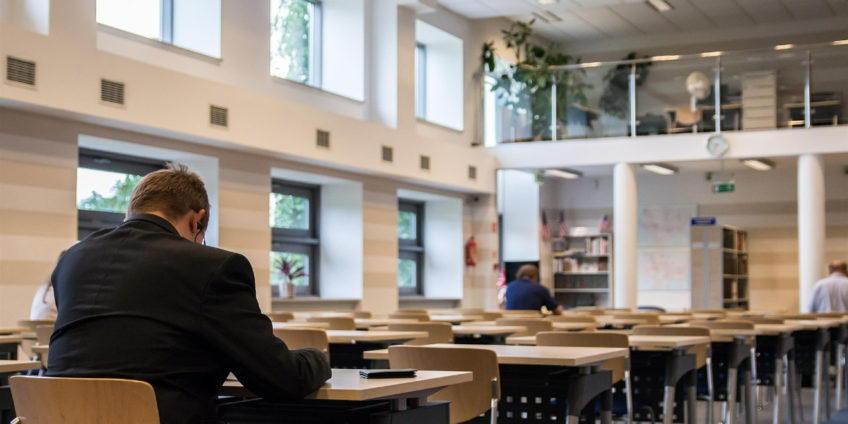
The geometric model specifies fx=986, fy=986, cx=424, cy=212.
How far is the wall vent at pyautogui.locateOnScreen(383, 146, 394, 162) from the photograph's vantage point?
39.8 ft

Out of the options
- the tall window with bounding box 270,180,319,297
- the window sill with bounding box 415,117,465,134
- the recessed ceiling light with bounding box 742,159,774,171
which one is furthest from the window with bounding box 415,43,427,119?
the recessed ceiling light with bounding box 742,159,774,171

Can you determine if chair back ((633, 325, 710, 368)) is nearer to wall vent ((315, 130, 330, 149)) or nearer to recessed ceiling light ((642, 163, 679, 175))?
wall vent ((315, 130, 330, 149))

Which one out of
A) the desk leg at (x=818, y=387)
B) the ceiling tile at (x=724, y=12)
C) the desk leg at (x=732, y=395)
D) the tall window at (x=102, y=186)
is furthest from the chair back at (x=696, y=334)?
the ceiling tile at (x=724, y=12)

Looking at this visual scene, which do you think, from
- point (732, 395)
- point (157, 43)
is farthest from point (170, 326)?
point (157, 43)

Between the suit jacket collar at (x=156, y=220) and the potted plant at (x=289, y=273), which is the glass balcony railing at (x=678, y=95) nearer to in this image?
the potted plant at (x=289, y=273)

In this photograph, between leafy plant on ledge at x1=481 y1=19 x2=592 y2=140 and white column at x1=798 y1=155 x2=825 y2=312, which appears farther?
leafy plant on ledge at x1=481 y1=19 x2=592 y2=140

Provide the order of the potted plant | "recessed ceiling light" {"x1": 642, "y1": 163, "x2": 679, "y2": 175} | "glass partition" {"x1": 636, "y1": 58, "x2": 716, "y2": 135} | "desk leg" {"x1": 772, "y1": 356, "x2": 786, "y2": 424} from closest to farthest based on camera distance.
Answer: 1. "desk leg" {"x1": 772, "y1": 356, "x2": 786, "y2": 424}
2. the potted plant
3. "glass partition" {"x1": 636, "y1": 58, "x2": 716, "y2": 135}
4. "recessed ceiling light" {"x1": 642, "y1": 163, "x2": 679, "y2": 175}

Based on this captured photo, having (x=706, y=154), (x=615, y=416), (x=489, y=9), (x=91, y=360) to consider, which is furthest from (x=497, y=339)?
(x=489, y=9)

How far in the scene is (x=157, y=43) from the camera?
31.1 feet

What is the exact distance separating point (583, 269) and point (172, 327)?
15.0 m

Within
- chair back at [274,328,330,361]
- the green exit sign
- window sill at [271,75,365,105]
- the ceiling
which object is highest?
the ceiling

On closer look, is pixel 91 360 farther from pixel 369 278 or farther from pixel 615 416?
pixel 369 278

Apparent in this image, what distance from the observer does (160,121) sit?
340 inches

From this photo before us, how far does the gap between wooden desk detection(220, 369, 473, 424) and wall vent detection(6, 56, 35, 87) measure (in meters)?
5.70
